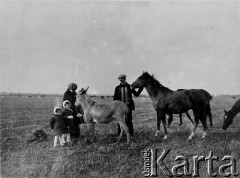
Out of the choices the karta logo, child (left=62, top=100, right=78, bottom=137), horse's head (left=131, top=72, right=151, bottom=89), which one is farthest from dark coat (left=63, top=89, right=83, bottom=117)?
the karta logo

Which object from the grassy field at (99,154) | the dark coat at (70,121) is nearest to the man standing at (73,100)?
the dark coat at (70,121)

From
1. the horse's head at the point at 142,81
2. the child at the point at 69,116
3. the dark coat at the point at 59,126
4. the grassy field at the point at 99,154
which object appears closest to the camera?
the grassy field at the point at 99,154

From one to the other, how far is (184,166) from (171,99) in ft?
10.2

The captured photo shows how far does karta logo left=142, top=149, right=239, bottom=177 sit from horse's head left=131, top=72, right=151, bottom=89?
2950 mm

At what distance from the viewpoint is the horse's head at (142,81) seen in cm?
907

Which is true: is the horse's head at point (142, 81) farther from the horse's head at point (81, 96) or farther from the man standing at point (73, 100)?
the man standing at point (73, 100)

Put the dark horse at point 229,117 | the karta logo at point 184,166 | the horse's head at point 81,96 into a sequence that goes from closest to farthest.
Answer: the karta logo at point 184,166 → the horse's head at point 81,96 → the dark horse at point 229,117

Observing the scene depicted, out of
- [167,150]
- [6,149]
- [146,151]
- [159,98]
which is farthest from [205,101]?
Answer: [6,149]

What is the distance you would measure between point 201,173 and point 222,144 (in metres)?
2.26

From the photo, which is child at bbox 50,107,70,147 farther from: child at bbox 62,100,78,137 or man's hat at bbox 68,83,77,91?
man's hat at bbox 68,83,77,91

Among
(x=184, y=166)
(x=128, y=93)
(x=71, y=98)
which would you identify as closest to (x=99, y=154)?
(x=184, y=166)

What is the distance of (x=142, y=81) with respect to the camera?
9133mm

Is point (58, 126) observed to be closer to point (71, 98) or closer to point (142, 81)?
point (71, 98)

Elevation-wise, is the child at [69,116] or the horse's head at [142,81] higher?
the horse's head at [142,81]
